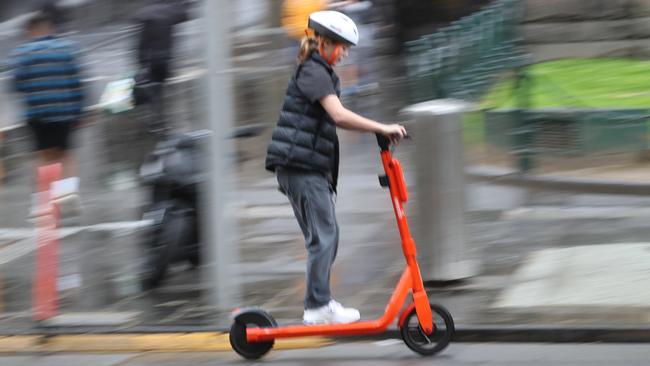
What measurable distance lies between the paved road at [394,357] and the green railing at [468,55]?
3328 mm

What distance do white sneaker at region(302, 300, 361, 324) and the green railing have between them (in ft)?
10.9

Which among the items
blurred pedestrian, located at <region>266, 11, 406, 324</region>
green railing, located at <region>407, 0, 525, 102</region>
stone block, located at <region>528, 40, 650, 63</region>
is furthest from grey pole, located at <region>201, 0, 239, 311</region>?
stone block, located at <region>528, 40, 650, 63</region>

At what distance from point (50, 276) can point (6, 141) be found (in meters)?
3.84

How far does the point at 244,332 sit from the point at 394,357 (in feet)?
2.59

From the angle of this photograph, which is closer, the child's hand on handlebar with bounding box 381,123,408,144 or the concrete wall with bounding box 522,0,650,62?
the child's hand on handlebar with bounding box 381,123,408,144

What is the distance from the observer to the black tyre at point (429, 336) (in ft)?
18.9

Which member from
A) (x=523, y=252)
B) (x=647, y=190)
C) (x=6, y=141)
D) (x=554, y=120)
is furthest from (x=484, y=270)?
(x=6, y=141)

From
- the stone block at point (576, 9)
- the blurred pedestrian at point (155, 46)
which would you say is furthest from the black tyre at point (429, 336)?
the stone block at point (576, 9)

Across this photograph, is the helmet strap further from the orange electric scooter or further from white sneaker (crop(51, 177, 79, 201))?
white sneaker (crop(51, 177, 79, 201))

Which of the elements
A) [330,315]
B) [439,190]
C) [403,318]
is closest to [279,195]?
[439,190]

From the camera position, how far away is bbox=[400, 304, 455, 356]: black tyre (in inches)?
227

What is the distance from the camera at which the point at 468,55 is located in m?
9.58

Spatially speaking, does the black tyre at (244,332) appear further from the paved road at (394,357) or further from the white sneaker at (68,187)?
the white sneaker at (68,187)

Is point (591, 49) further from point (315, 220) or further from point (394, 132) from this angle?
point (394, 132)
